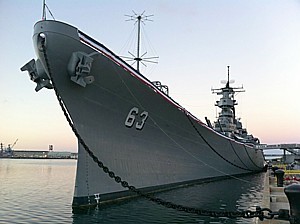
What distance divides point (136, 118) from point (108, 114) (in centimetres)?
124

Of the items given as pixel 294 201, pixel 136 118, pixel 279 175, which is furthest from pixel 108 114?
pixel 294 201

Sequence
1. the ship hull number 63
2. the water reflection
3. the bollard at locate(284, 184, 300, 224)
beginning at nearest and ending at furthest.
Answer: the bollard at locate(284, 184, 300, 224)
the water reflection
the ship hull number 63

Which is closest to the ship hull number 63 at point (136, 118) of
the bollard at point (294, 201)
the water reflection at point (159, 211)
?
the water reflection at point (159, 211)

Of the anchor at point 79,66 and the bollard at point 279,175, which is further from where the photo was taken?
the bollard at point 279,175

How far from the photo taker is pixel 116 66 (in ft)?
31.2

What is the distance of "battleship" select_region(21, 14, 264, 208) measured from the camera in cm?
849

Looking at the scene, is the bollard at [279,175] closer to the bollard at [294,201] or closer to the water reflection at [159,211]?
the water reflection at [159,211]

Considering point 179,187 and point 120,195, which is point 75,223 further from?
point 179,187

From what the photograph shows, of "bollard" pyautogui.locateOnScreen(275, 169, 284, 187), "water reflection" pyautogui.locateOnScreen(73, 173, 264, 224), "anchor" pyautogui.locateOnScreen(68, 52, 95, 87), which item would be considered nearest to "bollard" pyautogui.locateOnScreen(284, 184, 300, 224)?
"water reflection" pyautogui.locateOnScreen(73, 173, 264, 224)

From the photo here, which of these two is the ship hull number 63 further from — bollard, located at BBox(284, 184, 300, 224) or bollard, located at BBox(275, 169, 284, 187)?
bollard, located at BBox(284, 184, 300, 224)

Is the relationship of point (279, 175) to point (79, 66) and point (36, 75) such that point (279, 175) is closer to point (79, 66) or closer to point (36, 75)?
point (79, 66)

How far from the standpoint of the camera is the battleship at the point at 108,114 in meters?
8.49

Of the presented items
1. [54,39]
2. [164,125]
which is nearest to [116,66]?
[54,39]

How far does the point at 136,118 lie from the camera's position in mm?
10945
